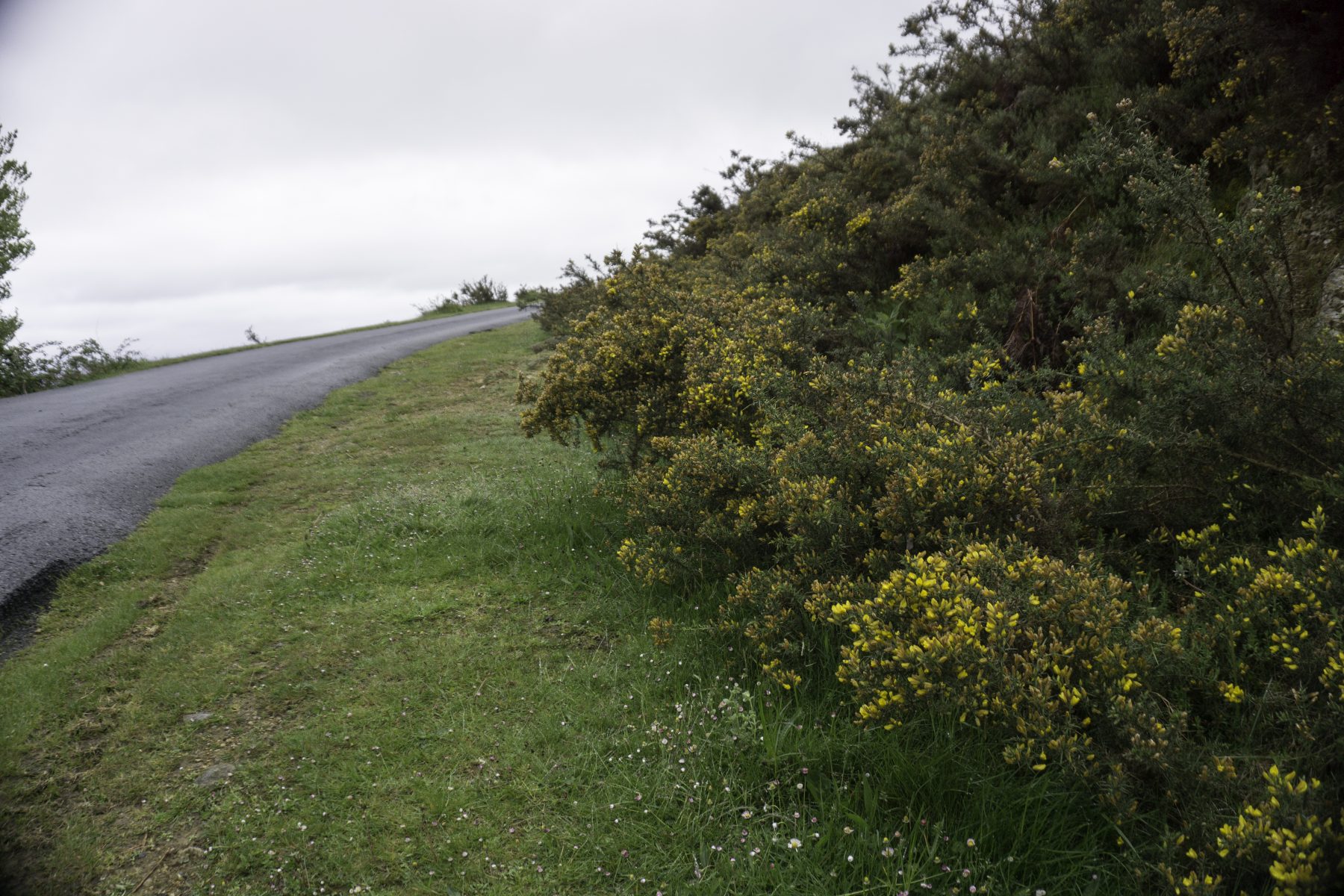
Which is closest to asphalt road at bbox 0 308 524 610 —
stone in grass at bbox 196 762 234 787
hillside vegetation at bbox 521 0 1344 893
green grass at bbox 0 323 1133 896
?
green grass at bbox 0 323 1133 896

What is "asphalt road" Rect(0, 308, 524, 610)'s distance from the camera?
5457 mm

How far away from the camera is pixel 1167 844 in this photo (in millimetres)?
2273

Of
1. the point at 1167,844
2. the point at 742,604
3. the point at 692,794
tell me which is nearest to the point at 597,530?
the point at 742,604

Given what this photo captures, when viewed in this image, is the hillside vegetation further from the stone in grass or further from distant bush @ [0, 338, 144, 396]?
distant bush @ [0, 338, 144, 396]

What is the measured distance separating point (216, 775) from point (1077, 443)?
421 cm

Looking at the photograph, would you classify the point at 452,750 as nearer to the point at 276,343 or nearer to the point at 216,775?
the point at 216,775

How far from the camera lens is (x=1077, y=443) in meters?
3.46

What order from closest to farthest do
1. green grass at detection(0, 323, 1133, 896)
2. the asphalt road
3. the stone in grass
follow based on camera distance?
green grass at detection(0, 323, 1133, 896)
the stone in grass
the asphalt road

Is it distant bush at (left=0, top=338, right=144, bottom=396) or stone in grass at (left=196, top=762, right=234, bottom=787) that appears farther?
distant bush at (left=0, top=338, right=144, bottom=396)

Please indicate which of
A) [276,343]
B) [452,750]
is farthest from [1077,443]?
[276,343]

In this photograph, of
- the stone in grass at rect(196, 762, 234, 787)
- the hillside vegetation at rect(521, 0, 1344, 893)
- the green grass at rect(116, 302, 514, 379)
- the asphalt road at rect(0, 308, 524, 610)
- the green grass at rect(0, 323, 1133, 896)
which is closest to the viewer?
the hillside vegetation at rect(521, 0, 1344, 893)

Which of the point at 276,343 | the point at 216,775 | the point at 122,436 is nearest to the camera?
the point at 216,775

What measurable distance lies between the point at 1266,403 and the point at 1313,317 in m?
1.50

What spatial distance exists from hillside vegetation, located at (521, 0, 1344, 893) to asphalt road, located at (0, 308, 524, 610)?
11.4ft
